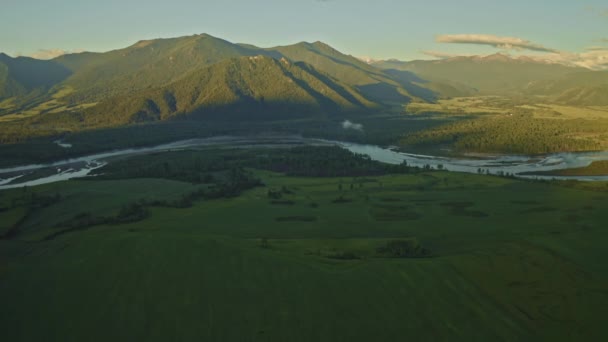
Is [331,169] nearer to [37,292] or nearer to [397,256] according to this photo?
[397,256]

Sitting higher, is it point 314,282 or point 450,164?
point 450,164

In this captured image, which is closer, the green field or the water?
the green field

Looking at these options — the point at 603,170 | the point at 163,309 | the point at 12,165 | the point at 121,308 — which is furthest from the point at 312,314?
the point at 12,165

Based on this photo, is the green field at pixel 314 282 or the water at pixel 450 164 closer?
the green field at pixel 314 282

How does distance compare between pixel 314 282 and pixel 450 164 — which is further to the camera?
pixel 450 164

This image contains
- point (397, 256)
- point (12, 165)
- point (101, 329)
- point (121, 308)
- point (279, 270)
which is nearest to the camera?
point (101, 329)

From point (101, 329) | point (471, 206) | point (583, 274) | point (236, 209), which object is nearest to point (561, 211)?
point (471, 206)

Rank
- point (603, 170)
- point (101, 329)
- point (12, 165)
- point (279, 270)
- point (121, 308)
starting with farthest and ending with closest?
point (12, 165) → point (603, 170) → point (279, 270) → point (121, 308) → point (101, 329)

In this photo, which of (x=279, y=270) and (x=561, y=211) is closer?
(x=279, y=270)
